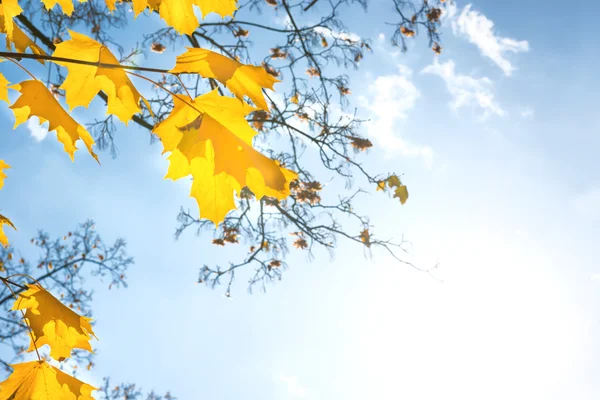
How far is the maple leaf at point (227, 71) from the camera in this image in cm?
105

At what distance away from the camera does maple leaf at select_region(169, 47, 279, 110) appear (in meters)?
1.05

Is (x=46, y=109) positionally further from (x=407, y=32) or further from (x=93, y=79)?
(x=407, y=32)

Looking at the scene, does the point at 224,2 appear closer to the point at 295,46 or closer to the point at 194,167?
the point at 194,167

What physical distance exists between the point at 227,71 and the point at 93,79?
0.48m

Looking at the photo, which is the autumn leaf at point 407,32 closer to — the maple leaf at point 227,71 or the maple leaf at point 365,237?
the maple leaf at point 365,237

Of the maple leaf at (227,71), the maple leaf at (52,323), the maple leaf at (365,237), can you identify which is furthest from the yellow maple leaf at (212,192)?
the maple leaf at (365,237)

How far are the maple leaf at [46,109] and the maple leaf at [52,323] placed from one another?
1.92 feet

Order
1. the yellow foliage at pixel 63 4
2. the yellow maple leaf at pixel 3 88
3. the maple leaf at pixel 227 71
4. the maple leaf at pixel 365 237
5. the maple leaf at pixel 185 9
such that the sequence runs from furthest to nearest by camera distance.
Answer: the maple leaf at pixel 365 237
the yellow foliage at pixel 63 4
the yellow maple leaf at pixel 3 88
the maple leaf at pixel 185 9
the maple leaf at pixel 227 71

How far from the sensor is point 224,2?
124 cm

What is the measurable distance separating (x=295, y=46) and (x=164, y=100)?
1.76 meters

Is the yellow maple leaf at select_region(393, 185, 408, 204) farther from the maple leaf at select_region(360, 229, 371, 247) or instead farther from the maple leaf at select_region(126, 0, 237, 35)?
the maple leaf at select_region(126, 0, 237, 35)

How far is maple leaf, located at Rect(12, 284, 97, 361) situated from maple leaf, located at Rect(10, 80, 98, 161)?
0.58m

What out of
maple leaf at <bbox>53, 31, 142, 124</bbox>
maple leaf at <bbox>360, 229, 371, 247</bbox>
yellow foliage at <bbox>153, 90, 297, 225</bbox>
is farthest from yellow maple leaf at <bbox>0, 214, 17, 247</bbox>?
maple leaf at <bbox>360, 229, 371, 247</bbox>

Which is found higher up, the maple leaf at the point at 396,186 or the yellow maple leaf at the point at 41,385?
the maple leaf at the point at 396,186
